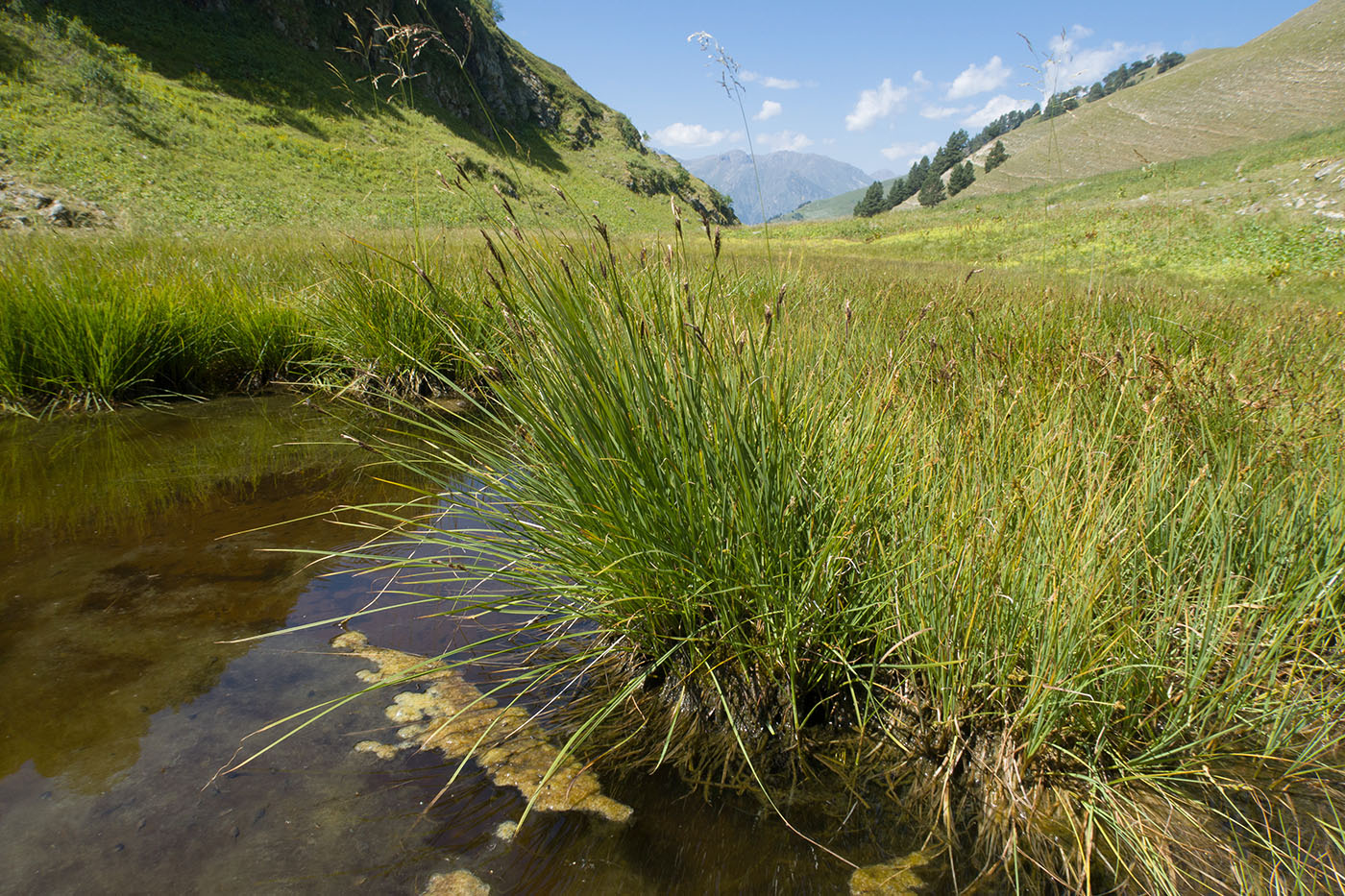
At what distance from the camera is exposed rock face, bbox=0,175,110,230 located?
37.7 feet

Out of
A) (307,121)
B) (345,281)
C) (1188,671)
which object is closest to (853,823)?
(1188,671)

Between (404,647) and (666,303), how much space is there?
135 cm

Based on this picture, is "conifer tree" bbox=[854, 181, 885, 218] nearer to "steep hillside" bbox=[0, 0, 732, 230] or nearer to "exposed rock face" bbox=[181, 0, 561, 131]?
"exposed rock face" bbox=[181, 0, 561, 131]

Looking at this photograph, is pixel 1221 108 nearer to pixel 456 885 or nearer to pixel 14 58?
Result: pixel 14 58

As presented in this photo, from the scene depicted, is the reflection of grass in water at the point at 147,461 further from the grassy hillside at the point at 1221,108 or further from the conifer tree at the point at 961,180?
the conifer tree at the point at 961,180

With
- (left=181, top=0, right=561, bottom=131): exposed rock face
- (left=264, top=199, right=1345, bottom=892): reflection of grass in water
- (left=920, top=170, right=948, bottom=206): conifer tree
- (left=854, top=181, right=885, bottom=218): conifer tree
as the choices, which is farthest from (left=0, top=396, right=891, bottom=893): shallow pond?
(left=854, top=181, right=885, bottom=218): conifer tree

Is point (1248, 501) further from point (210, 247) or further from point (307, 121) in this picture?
point (307, 121)

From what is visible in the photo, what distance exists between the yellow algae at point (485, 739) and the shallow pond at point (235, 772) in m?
0.03

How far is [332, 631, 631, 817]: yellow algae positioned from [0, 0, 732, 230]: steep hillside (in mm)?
1605

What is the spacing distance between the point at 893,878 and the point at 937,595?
0.59 meters

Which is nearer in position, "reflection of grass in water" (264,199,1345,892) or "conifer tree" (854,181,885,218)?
"reflection of grass in water" (264,199,1345,892)

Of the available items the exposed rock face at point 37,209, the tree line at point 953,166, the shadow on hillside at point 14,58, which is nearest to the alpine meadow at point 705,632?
the exposed rock face at point 37,209

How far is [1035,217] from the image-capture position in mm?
26422

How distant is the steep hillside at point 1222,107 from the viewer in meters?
51.0
